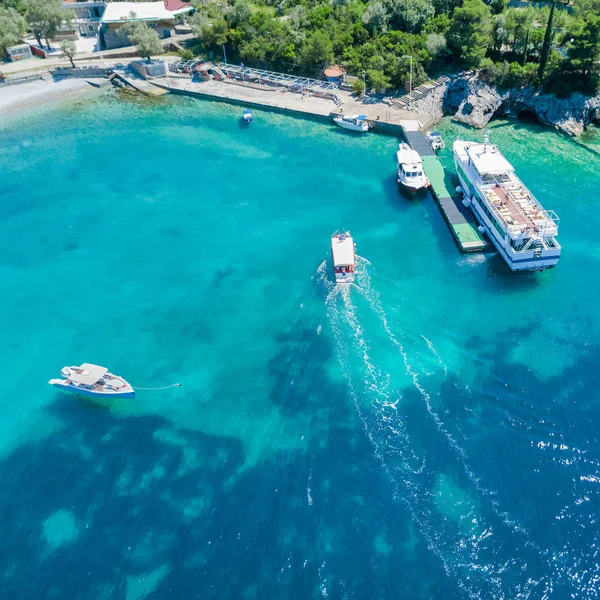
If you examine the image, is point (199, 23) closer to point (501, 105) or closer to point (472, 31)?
point (472, 31)

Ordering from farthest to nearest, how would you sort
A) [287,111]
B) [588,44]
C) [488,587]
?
[287,111]
[588,44]
[488,587]

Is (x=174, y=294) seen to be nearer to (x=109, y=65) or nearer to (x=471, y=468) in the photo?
(x=471, y=468)

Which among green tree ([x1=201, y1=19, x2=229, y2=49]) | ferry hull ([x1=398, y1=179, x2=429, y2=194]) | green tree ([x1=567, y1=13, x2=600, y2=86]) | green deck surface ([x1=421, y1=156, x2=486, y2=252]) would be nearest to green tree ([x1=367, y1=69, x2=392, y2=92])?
green deck surface ([x1=421, y1=156, x2=486, y2=252])

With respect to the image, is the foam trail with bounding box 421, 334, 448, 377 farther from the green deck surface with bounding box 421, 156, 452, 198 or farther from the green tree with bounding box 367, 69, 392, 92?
the green tree with bounding box 367, 69, 392, 92

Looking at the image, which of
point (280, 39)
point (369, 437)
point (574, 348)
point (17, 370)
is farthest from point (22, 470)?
point (280, 39)

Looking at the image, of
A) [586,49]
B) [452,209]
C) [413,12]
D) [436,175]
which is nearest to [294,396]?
[452,209]

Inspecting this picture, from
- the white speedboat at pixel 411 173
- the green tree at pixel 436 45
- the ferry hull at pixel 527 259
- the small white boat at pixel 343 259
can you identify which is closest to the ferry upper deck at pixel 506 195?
the ferry hull at pixel 527 259

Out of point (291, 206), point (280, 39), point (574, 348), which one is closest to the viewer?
point (574, 348)
